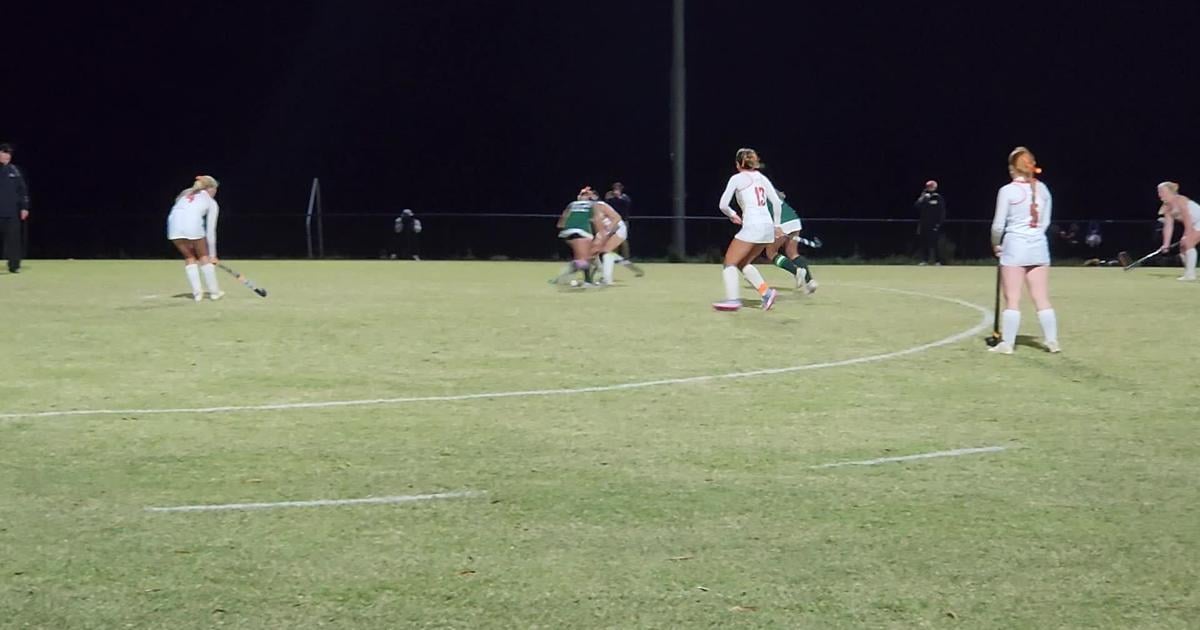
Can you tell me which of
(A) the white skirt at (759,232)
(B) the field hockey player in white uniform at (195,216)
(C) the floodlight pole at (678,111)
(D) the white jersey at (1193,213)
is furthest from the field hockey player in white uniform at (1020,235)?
(C) the floodlight pole at (678,111)

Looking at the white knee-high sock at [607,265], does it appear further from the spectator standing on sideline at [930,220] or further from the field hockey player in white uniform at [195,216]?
the spectator standing on sideline at [930,220]

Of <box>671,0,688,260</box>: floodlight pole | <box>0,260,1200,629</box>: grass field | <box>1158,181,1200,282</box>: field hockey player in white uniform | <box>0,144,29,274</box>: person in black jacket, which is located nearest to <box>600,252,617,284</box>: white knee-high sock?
<box>0,260,1200,629</box>: grass field

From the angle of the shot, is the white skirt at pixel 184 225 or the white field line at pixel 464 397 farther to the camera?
the white skirt at pixel 184 225

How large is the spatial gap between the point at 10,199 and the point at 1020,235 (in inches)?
742

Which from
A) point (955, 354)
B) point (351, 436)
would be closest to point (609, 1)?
point (955, 354)

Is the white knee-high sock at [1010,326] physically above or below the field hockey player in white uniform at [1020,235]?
below

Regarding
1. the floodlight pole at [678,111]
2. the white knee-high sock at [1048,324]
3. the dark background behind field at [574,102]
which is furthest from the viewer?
the dark background behind field at [574,102]

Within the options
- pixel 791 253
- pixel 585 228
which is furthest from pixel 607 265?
pixel 791 253

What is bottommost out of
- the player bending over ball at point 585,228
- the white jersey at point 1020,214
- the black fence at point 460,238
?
the black fence at point 460,238

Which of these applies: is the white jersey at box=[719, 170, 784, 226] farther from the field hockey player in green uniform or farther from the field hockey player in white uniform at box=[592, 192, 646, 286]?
the field hockey player in white uniform at box=[592, 192, 646, 286]

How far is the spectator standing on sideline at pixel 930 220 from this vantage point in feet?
108

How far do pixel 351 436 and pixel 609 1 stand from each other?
43.5m

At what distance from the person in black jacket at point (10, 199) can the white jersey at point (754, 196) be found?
14208 mm

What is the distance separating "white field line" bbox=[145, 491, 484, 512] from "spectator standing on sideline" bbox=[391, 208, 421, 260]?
31.1 m
